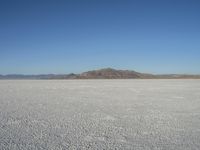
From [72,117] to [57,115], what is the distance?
1.52 feet

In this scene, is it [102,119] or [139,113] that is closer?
[102,119]

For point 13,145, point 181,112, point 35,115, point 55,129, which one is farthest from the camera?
point 181,112

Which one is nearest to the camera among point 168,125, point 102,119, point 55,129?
point 55,129

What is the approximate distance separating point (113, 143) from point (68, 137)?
77cm

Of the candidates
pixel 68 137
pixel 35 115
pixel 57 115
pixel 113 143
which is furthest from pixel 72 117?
pixel 113 143

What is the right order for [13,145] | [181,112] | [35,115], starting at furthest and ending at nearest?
1. [181,112]
2. [35,115]
3. [13,145]

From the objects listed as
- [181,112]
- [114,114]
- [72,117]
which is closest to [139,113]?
[114,114]

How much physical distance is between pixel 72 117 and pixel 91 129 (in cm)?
132

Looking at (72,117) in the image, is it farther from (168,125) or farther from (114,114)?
(168,125)

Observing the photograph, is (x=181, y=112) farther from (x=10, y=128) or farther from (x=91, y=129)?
(x=10, y=128)

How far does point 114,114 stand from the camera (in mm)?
6559

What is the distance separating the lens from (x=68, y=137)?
4273mm

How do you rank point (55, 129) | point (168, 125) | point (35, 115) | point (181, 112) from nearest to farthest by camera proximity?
point (55, 129)
point (168, 125)
point (35, 115)
point (181, 112)

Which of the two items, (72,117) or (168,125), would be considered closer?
(168,125)
